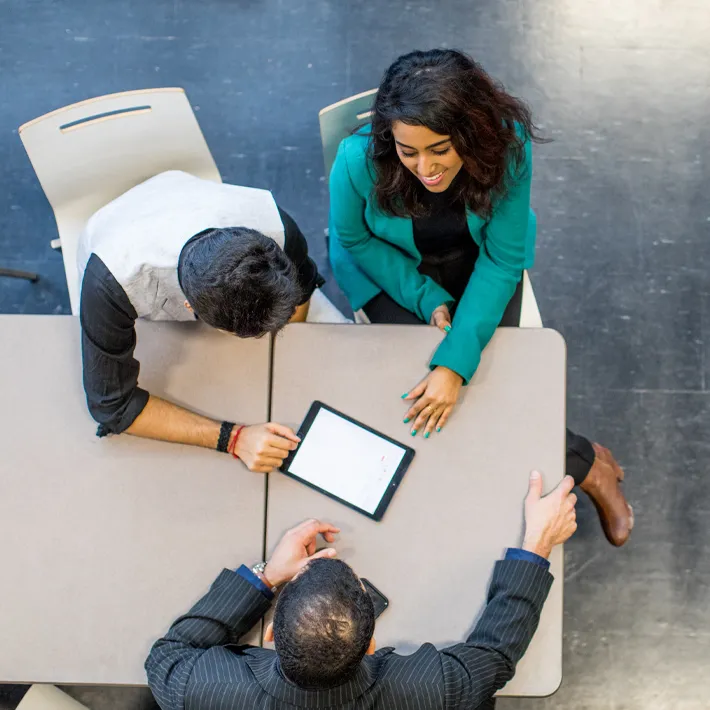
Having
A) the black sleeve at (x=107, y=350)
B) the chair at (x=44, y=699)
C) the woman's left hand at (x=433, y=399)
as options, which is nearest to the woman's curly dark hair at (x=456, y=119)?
the woman's left hand at (x=433, y=399)

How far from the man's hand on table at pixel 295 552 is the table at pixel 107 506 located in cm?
7

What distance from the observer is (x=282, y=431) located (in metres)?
1.65

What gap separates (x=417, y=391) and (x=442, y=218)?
19.1 inches

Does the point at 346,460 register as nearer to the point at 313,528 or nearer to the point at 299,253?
the point at 313,528

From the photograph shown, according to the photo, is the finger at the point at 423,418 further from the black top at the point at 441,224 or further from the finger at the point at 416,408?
the black top at the point at 441,224

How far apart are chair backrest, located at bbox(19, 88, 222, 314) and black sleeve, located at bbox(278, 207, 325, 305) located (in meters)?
0.35

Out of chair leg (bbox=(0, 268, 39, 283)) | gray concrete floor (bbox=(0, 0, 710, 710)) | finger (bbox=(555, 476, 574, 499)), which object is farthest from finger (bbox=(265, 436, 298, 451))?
chair leg (bbox=(0, 268, 39, 283))

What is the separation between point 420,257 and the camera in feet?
6.56

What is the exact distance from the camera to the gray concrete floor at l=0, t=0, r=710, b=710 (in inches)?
99.4

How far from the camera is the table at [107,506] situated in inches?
62.6

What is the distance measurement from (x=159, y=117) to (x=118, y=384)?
0.69m

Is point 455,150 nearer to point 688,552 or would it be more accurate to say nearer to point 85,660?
point 85,660

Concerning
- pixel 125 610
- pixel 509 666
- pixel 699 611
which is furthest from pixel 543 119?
pixel 125 610

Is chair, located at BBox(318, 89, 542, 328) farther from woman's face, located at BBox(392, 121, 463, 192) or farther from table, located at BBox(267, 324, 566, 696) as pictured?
table, located at BBox(267, 324, 566, 696)
